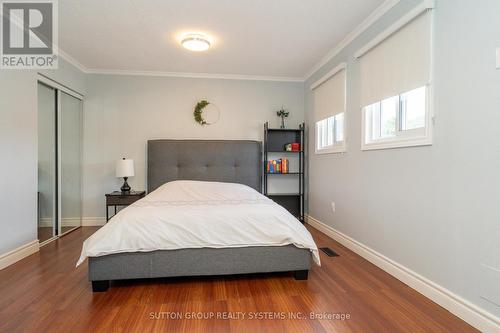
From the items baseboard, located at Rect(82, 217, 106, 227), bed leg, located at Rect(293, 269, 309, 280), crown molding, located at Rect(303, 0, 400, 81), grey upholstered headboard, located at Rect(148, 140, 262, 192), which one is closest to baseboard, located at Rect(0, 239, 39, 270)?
baseboard, located at Rect(82, 217, 106, 227)

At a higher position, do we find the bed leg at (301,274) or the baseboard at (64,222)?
the baseboard at (64,222)

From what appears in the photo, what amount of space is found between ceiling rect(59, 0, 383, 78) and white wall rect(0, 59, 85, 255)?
0.77m

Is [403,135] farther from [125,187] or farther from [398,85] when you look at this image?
[125,187]

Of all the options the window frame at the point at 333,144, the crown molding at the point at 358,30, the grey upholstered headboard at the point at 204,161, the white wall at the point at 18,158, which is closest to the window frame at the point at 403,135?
the window frame at the point at 333,144

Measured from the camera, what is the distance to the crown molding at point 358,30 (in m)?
2.37

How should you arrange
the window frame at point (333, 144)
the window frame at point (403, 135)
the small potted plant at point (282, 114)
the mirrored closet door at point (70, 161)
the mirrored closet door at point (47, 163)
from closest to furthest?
1. the window frame at point (403, 135)
2. the mirrored closet door at point (47, 163)
3. the window frame at point (333, 144)
4. the mirrored closet door at point (70, 161)
5. the small potted plant at point (282, 114)

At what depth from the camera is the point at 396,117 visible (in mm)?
2371

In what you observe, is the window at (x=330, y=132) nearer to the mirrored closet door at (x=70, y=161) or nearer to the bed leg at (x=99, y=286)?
the bed leg at (x=99, y=286)

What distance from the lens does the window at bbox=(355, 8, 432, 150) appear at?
1.98 meters

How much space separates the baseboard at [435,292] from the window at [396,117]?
44.5 inches

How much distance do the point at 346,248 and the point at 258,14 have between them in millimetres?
2733

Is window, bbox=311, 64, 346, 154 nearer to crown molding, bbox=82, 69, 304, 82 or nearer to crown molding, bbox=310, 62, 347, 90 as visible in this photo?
crown molding, bbox=310, 62, 347, 90

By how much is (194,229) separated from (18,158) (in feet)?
6.89

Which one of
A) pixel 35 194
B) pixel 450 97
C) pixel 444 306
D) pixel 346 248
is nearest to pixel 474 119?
pixel 450 97
